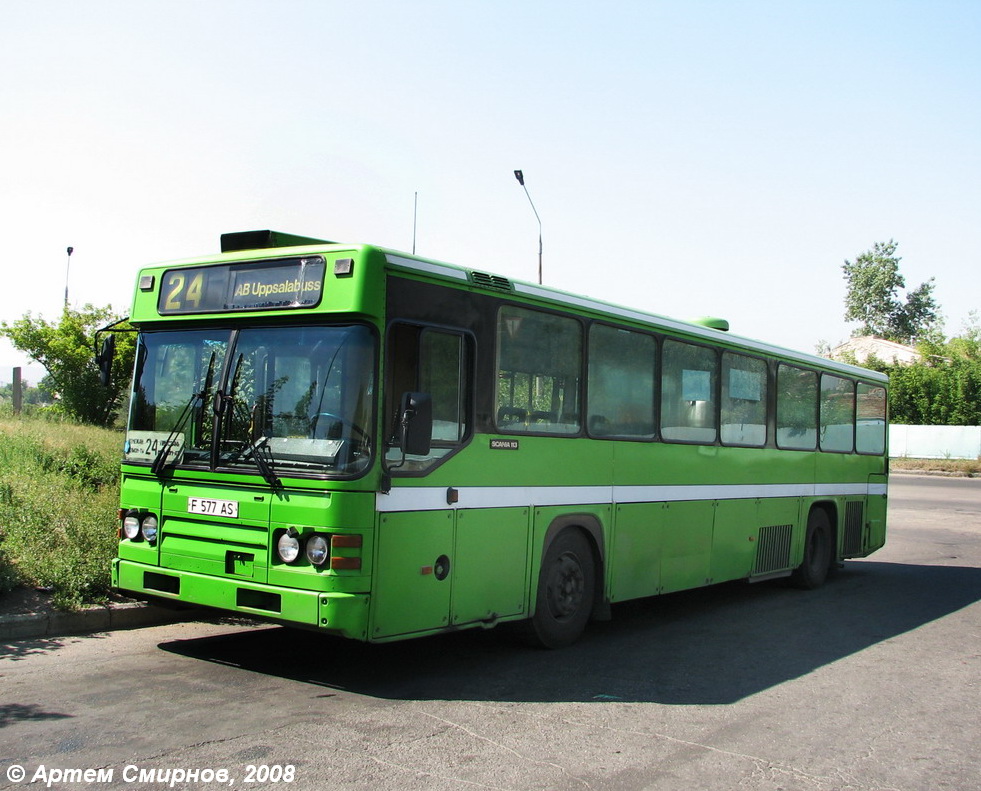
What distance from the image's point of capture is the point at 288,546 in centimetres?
660

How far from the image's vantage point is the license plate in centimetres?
685

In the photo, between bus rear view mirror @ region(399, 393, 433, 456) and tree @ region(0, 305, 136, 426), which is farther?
tree @ region(0, 305, 136, 426)

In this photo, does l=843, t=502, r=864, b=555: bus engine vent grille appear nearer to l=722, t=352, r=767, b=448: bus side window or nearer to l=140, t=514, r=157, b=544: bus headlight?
l=722, t=352, r=767, b=448: bus side window

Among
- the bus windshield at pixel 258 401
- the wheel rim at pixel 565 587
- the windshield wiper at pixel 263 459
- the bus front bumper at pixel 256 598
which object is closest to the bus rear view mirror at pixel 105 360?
the bus windshield at pixel 258 401

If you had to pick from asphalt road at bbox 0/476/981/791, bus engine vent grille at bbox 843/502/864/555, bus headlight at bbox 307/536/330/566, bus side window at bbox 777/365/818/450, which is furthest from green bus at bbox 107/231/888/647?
bus engine vent grille at bbox 843/502/864/555

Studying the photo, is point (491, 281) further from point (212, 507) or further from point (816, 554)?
point (816, 554)

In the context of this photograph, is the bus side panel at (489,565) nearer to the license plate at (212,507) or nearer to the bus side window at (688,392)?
the license plate at (212,507)

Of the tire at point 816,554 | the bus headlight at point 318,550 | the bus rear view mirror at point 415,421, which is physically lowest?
the tire at point 816,554

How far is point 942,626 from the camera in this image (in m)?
10.4

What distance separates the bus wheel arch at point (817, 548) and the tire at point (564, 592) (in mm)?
5261

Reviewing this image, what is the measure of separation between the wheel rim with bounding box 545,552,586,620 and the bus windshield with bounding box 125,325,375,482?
2646mm

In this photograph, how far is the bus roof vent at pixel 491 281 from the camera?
767 cm

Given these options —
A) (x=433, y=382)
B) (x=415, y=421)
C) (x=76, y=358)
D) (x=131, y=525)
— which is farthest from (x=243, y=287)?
(x=76, y=358)

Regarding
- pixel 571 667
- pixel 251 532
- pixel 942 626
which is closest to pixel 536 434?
pixel 571 667
